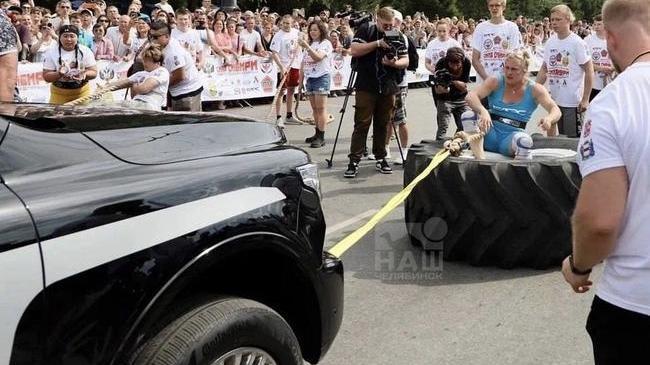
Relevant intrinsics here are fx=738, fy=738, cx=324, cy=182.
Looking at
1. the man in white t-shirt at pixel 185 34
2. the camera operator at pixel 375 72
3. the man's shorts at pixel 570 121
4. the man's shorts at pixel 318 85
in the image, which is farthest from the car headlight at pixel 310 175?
the man in white t-shirt at pixel 185 34

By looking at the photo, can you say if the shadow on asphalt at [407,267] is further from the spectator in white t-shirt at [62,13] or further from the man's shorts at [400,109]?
the spectator in white t-shirt at [62,13]

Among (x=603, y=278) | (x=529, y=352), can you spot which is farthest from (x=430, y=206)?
(x=603, y=278)

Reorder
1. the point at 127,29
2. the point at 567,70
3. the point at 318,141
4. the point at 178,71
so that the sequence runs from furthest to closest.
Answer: the point at 127,29 < the point at 318,141 < the point at 178,71 < the point at 567,70

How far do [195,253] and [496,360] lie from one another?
196 centimetres

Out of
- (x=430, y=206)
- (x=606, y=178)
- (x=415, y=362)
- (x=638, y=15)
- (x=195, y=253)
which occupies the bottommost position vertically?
(x=415, y=362)

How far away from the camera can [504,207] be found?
4.66 m

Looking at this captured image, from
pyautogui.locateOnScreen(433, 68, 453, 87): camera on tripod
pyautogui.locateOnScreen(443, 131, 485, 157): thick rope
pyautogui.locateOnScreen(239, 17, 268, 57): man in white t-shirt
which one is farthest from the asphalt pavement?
pyautogui.locateOnScreen(239, 17, 268, 57): man in white t-shirt

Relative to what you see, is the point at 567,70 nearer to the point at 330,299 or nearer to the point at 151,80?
the point at 151,80

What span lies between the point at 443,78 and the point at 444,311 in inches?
160

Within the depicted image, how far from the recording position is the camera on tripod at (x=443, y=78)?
25.5 ft

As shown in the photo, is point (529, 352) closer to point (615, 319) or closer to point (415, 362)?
point (415, 362)

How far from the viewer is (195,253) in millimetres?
2227

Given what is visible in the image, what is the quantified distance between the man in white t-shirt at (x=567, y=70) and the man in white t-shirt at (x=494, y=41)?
471 millimetres

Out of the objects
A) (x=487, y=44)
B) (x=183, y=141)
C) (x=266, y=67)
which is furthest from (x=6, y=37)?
(x=266, y=67)
